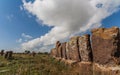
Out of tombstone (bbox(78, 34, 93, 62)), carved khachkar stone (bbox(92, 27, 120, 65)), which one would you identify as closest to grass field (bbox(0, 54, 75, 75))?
tombstone (bbox(78, 34, 93, 62))

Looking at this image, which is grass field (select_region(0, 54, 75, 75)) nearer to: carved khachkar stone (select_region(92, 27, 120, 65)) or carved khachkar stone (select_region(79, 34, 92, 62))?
carved khachkar stone (select_region(79, 34, 92, 62))

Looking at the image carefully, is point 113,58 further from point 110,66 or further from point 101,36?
point 101,36

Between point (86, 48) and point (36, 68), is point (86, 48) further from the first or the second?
point (36, 68)

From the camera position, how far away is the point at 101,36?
9.43 meters

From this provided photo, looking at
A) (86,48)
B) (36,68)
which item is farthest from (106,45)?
(36,68)

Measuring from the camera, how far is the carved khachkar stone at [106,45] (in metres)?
8.71

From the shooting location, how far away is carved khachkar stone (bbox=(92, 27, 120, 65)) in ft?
28.6

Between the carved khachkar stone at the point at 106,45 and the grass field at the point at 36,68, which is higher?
the carved khachkar stone at the point at 106,45

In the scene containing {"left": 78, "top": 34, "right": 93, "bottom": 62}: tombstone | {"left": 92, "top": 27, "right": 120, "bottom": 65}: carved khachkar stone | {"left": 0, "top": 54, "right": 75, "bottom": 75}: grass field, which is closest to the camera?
{"left": 92, "top": 27, "right": 120, "bottom": 65}: carved khachkar stone

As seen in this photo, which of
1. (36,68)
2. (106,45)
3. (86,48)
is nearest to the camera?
(106,45)

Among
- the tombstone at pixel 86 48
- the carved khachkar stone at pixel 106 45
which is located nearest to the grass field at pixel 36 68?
the tombstone at pixel 86 48

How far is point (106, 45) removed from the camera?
9117 mm

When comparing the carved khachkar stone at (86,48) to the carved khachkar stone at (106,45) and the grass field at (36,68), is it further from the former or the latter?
the grass field at (36,68)

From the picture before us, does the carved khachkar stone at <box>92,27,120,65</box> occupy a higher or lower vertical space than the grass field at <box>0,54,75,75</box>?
higher
